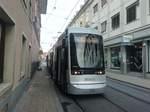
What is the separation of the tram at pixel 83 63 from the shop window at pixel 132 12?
Result: 11283mm

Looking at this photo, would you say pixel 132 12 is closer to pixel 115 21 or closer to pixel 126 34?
pixel 126 34

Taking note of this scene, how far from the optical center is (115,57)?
25297 millimetres

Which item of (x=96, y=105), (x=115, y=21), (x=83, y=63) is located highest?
(x=115, y=21)

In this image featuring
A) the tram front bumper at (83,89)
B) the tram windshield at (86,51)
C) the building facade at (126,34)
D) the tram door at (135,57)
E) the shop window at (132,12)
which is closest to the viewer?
the tram front bumper at (83,89)

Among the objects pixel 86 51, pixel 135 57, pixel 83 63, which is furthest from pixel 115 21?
pixel 83 63

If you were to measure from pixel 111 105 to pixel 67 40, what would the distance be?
11.4 feet

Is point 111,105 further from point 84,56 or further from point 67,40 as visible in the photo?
point 67,40

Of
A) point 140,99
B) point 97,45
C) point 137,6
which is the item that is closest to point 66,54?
point 97,45

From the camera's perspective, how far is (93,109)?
7680mm

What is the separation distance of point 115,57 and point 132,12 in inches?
251

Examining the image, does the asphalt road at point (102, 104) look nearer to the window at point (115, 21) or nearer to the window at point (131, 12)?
the window at point (131, 12)

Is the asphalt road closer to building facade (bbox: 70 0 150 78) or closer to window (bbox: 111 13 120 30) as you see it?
building facade (bbox: 70 0 150 78)

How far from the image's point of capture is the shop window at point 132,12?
19.9 metres

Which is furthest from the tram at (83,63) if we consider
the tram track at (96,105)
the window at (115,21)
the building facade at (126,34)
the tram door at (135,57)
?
the window at (115,21)
